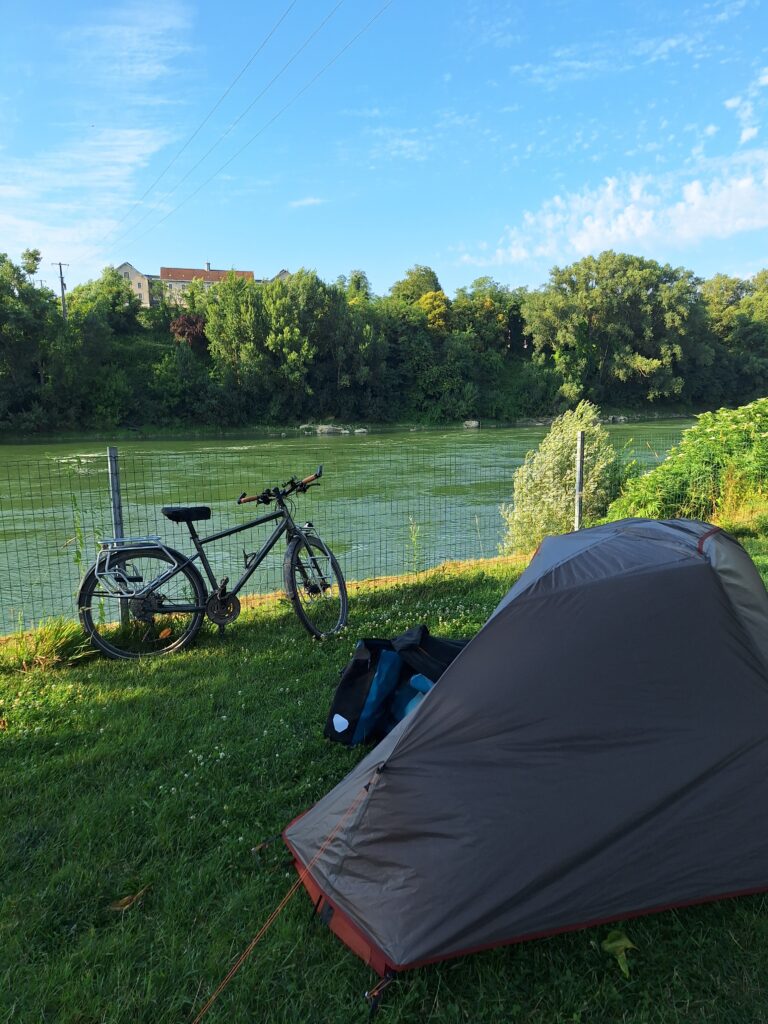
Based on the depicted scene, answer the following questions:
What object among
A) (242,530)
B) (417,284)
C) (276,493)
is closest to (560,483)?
(276,493)

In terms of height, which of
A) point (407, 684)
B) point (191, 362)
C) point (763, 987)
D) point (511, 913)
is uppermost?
point (191, 362)

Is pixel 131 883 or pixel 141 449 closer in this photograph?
pixel 131 883

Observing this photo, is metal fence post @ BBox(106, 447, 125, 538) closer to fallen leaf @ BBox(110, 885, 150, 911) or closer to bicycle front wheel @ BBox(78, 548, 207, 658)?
bicycle front wheel @ BBox(78, 548, 207, 658)

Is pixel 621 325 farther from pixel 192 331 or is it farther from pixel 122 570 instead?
pixel 122 570

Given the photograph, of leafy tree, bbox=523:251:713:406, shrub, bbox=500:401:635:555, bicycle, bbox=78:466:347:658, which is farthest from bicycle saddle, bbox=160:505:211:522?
leafy tree, bbox=523:251:713:406

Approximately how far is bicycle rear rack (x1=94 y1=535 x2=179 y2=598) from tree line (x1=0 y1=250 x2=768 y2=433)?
33.2 meters

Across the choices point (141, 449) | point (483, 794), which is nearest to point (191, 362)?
point (141, 449)

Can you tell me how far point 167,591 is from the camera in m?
4.46

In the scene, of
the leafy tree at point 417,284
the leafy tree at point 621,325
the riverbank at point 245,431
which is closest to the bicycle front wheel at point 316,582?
the riverbank at point 245,431

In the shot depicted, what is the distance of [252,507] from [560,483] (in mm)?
A: 8053

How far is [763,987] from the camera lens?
5.99ft

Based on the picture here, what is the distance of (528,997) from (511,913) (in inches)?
8.6

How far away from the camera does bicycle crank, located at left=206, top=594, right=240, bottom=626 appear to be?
436cm

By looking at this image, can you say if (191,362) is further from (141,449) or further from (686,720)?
(686,720)
